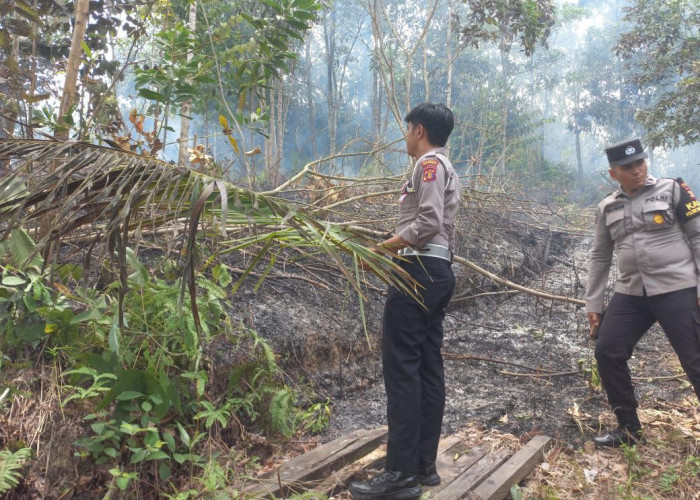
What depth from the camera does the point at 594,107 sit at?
1401 inches

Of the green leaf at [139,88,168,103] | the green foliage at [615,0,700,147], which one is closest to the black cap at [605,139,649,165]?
the green leaf at [139,88,168,103]

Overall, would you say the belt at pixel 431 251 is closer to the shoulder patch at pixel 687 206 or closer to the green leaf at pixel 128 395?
the green leaf at pixel 128 395

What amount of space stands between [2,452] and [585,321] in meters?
5.95

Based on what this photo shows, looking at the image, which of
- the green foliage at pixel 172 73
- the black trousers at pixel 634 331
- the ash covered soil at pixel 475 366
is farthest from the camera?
the green foliage at pixel 172 73

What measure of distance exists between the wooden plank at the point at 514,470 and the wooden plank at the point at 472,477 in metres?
0.04

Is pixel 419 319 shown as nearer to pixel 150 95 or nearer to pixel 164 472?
pixel 164 472

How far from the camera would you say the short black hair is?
2.79 meters

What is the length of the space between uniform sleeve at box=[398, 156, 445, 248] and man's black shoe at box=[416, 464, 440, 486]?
1106 mm

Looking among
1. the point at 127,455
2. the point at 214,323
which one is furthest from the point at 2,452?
the point at 214,323

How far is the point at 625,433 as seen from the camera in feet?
11.6

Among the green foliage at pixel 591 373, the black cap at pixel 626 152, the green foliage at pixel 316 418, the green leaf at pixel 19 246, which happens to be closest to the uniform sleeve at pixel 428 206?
the black cap at pixel 626 152

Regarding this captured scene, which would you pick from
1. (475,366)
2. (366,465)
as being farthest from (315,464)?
(475,366)

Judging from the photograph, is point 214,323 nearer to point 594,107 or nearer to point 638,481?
point 638,481

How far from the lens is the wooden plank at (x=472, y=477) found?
8.71 feet
